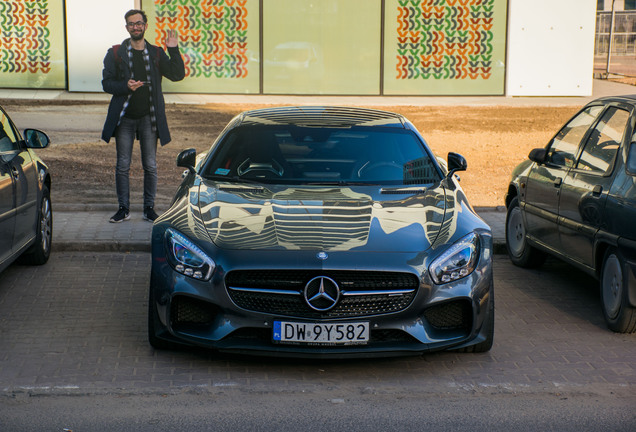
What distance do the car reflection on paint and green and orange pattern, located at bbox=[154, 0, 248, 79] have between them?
19333 millimetres

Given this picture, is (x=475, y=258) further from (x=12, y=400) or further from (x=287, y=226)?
(x=12, y=400)

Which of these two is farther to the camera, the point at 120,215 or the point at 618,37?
the point at 618,37

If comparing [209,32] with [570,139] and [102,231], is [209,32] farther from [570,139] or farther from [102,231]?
[570,139]

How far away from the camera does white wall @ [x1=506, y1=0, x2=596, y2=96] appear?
25.8 meters

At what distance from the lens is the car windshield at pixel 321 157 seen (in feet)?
21.7

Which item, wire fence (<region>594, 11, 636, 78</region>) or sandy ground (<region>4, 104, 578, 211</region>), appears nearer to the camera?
sandy ground (<region>4, 104, 578, 211</region>)

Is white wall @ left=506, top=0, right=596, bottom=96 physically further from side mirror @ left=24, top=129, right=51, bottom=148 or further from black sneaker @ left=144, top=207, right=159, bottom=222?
side mirror @ left=24, top=129, right=51, bottom=148

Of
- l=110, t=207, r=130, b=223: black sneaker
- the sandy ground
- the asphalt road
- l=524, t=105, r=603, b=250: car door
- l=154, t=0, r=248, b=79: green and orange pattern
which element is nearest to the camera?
the asphalt road

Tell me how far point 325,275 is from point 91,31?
20.5 m

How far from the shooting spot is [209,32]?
81.8ft

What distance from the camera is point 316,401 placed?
16.2ft

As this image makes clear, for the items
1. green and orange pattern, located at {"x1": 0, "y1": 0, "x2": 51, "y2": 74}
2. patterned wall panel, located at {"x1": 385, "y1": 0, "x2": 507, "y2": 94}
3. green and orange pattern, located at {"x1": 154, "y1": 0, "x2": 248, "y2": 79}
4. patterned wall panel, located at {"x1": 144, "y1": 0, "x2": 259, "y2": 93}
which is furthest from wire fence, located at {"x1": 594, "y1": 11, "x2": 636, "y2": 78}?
green and orange pattern, located at {"x1": 0, "y1": 0, "x2": 51, "y2": 74}

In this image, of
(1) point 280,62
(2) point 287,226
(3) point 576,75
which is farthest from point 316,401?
(3) point 576,75

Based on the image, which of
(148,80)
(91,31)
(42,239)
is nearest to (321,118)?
(42,239)
